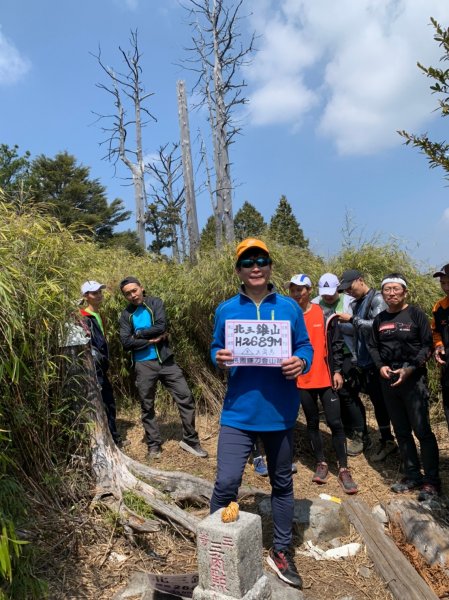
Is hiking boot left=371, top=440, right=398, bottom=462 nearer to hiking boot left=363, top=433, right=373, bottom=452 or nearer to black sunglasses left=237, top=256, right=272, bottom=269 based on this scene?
hiking boot left=363, top=433, right=373, bottom=452

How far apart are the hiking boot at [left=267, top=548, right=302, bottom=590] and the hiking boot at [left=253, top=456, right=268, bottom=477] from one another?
156 cm

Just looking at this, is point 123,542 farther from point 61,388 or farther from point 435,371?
point 435,371

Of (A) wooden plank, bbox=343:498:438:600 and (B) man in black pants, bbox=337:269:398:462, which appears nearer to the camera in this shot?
(A) wooden plank, bbox=343:498:438:600

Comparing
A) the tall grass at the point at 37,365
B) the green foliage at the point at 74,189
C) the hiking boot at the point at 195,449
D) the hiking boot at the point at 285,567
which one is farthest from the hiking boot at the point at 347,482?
the green foliage at the point at 74,189

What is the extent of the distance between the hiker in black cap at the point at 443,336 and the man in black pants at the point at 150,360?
8.08 ft

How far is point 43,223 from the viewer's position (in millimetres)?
2881

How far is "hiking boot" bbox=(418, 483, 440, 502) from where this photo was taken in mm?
3526

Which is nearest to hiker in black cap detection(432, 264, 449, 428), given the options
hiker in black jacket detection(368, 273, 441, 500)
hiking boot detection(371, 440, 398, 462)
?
hiker in black jacket detection(368, 273, 441, 500)

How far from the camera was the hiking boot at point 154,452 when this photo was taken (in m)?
4.79

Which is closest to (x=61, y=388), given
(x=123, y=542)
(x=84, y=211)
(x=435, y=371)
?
(x=123, y=542)

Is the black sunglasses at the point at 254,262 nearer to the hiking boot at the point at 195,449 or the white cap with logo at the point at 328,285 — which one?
the white cap with logo at the point at 328,285

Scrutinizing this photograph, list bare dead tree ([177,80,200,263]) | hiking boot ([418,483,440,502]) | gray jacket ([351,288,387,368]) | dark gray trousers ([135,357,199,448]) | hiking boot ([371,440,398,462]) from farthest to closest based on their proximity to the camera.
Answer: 1. bare dead tree ([177,80,200,263])
2. dark gray trousers ([135,357,199,448])
3. hiking boot ([371,440,398,462])
4. gray jacket ([351,288,387,368])
5. hiking boot ([418,483,440,502])

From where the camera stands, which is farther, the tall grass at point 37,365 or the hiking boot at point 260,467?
the hiking boot at point 260,467

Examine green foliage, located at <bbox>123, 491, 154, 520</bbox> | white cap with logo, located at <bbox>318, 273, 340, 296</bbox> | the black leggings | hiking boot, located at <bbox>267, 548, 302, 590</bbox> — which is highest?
white cap with logo, located at <bbox>318, 273, 340, 296</bbox>
